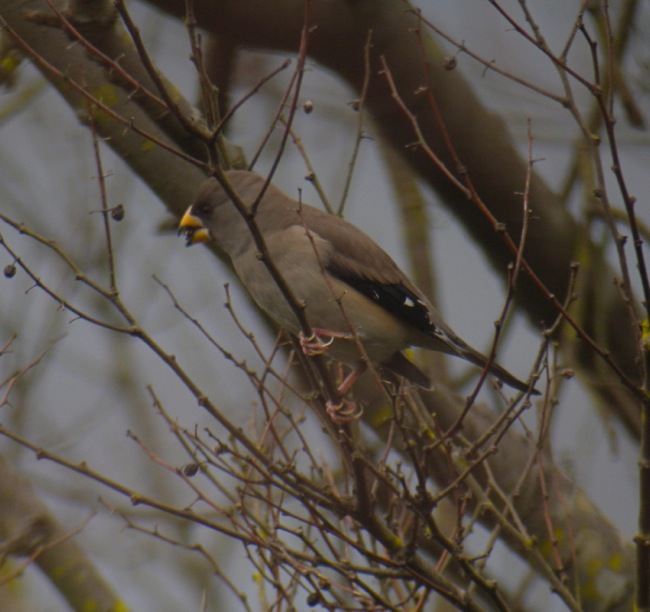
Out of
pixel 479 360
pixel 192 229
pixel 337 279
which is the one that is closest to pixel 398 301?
pixel 337 279

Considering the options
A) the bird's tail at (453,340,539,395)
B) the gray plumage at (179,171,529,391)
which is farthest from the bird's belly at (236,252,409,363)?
the bird's tail at (453,340,539,395)

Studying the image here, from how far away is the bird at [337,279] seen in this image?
437cm

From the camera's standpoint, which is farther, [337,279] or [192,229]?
[192,229]

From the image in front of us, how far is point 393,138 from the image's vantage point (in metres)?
5.48

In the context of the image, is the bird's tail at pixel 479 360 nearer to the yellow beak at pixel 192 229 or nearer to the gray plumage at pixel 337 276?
the gray plumage at pixel 337 276

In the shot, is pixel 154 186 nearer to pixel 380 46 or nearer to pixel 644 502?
pixel 380 46

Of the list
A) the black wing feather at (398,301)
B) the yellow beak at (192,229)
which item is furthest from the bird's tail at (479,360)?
the yellow beak at (192,229)

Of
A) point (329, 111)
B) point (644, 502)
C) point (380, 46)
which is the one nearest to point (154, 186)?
point (380, 46)

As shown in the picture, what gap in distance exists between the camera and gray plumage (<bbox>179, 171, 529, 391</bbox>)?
4379mm

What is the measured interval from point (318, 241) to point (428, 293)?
1858mm

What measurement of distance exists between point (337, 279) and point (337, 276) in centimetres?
1

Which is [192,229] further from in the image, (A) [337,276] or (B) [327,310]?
(B) [327,310]

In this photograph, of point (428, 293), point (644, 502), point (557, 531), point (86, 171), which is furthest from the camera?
point (86, 171)

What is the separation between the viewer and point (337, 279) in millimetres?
4652
